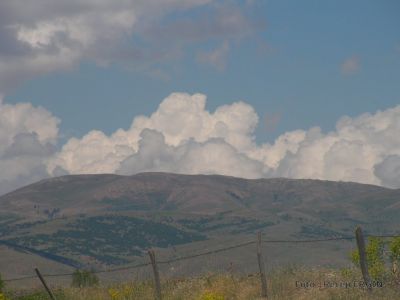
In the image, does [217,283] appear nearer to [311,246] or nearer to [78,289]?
[78,289]

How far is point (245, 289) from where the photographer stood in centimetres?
2767

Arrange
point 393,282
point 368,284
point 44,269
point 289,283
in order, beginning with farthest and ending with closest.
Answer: point 44,269 → point 289,283 → point 393,282 → point 368,284

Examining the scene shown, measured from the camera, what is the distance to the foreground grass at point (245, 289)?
2428 centimetres

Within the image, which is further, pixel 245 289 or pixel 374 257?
pixel 374 257

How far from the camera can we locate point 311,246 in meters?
199

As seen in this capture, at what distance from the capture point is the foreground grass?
79.7ft

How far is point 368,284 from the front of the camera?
2350 centimetres

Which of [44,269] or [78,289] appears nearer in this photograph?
[78,289]

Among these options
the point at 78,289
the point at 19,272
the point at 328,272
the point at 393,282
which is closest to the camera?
the point at 393,282

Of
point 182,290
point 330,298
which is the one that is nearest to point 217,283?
point 182,290

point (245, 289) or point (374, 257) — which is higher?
point (374, 257)

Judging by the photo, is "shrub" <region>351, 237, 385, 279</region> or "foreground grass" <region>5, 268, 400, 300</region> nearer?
"foreground grass" <region>5, 268, 400, 300</region>

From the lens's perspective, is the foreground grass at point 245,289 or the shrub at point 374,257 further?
the shrub at point 374,257

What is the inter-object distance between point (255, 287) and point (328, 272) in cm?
336
